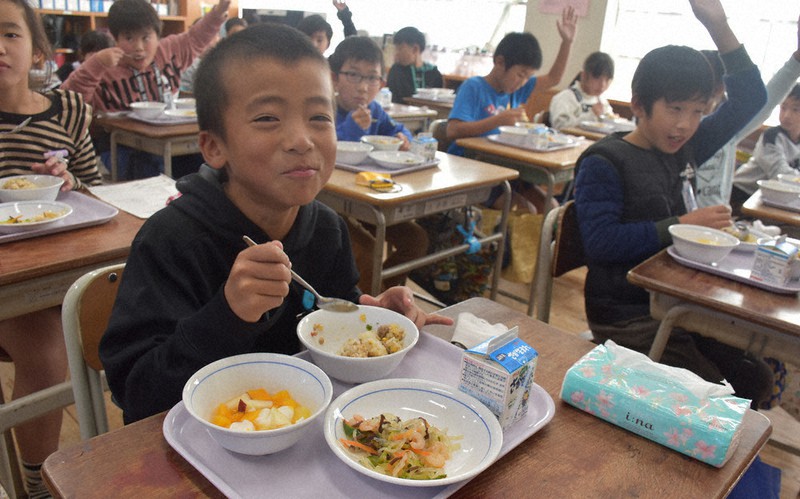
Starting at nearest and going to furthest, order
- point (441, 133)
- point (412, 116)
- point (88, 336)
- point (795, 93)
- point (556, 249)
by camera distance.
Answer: point (88, 336)
point (556, 249)
point (441, 133)
point (795, 93)
point (412, 116)

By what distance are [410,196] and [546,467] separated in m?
1.44

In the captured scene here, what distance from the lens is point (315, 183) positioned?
0.97 metres

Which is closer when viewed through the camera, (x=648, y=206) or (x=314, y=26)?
(x=648, y=206)

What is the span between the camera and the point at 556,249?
68.3 inches

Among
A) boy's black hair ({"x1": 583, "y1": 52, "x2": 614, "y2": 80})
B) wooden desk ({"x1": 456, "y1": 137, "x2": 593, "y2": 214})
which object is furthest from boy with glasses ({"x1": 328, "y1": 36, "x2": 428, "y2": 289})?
boy's black hair ({"x1": 583, "y1": 52, "x2": 614, "y2": 80})

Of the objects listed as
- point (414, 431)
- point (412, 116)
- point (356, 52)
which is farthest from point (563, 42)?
point (414, 431)

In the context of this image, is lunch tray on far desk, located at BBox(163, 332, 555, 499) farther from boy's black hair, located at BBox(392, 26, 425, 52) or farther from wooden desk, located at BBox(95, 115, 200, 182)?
boy's black hair, located at BBox(392, 26, 425, 52)

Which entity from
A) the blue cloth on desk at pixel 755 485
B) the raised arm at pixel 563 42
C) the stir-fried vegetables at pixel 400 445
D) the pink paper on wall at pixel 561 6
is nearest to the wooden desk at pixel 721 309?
the blue cloth on desk at pixel 755 485

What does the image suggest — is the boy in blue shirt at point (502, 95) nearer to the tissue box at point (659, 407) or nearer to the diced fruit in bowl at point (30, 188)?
the diced fruit in bowl at point (30, 188)

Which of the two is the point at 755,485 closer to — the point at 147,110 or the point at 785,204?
the point at 785,204

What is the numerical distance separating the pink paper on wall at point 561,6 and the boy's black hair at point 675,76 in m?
4.60

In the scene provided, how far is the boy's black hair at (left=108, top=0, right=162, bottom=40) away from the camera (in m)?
3.05

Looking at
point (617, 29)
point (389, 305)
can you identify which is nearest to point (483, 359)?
point (389, 305)

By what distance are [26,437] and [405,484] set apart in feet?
4.61
